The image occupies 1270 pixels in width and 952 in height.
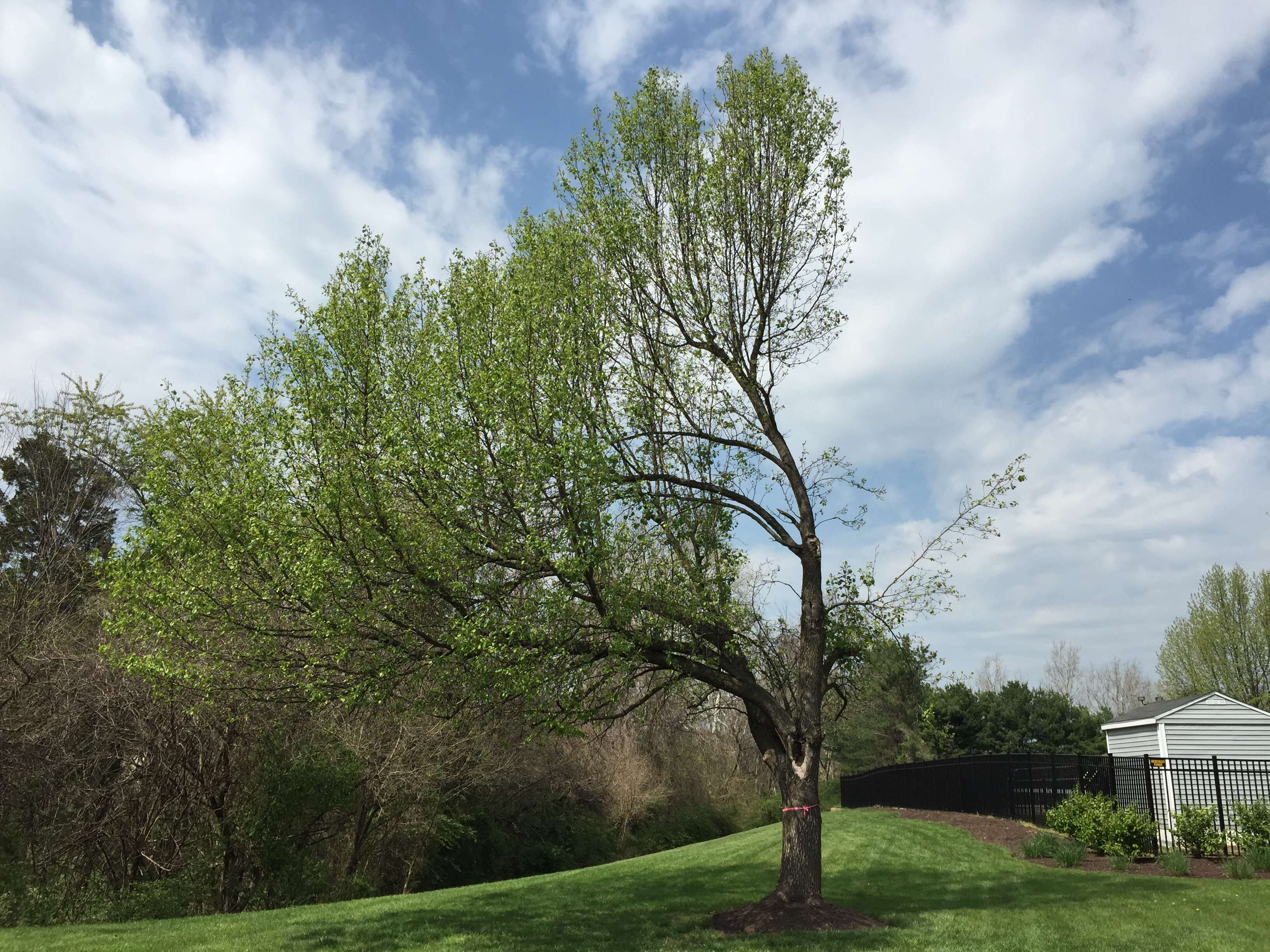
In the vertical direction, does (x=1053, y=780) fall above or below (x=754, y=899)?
above

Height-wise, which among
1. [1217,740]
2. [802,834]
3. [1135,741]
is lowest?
[802,834]

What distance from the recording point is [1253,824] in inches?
612

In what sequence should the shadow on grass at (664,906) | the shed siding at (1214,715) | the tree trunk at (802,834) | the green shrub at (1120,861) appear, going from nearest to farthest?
the shadow on grass at (664,906)
the tree trunk at (802,834)
the green shrub at (1120,861)
the shed siding at (1214,715)

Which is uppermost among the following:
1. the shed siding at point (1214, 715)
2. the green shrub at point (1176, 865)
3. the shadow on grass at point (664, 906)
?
the shed siding at point (1214, 715)

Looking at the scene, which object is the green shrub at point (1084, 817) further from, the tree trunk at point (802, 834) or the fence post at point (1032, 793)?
the tree trunk at point (802, 834)

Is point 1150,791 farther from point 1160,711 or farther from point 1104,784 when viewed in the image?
point 1160,711

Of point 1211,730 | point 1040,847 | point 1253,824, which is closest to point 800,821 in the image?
point 1040,847

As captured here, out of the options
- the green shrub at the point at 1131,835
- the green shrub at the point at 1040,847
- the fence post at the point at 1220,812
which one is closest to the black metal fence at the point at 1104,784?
the fence post at the point at 1220,812

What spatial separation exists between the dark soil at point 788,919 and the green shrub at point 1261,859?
24.8ft

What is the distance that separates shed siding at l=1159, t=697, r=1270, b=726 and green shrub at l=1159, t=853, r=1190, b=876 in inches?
352

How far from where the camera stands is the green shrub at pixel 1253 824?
15336mm

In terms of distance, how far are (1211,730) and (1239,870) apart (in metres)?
10.2

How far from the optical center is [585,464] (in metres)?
10.4

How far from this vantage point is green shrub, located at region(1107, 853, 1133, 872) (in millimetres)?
14914
